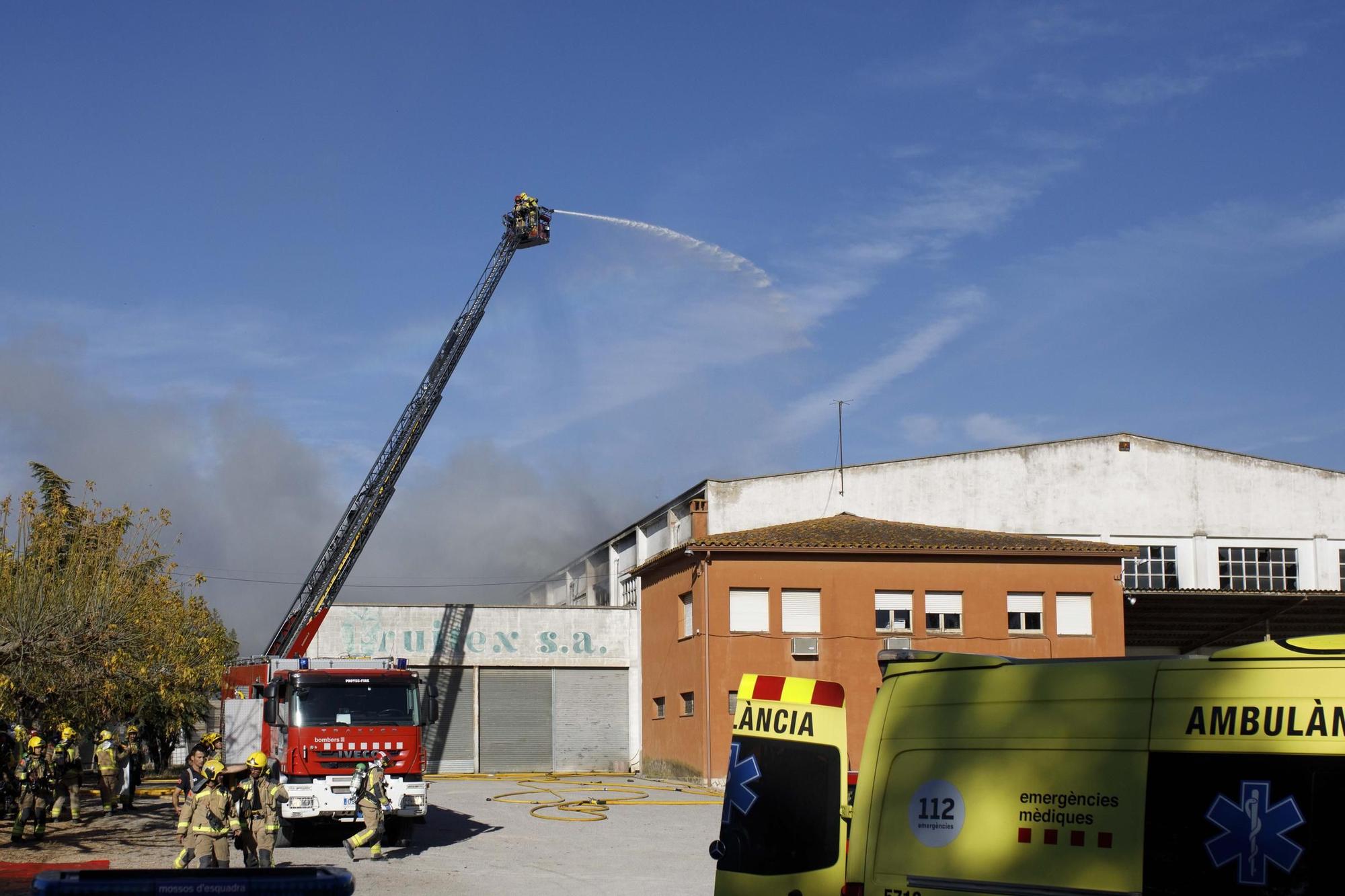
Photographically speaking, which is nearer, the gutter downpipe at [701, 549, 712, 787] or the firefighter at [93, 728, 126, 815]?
the firefighter at [93, 728, 126, 815]

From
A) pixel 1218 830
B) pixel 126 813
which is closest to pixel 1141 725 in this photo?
pixel 1218 830

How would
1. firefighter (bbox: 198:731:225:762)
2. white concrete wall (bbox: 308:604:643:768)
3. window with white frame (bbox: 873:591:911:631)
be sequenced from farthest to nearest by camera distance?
white concrete wall (bbox: 308:604:643:768)
window with white frame (bbox: 873:591:911:631)
firefighter (bbox: 198:731:225:762)

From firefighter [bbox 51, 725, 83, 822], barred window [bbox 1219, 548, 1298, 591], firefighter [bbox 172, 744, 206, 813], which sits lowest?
firefighter [bbox 51, 725, 83, 822]

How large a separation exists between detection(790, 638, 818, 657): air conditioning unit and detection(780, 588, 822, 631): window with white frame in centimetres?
37

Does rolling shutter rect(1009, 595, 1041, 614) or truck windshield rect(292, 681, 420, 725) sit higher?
rolling shutter rect(1009, 595, 1041, 614)

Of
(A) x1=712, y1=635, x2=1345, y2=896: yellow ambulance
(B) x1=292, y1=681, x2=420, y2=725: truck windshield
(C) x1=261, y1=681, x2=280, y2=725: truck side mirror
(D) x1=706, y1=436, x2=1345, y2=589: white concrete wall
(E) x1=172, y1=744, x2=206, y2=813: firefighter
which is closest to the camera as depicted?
(A) x1=712, y1=635, x2=1345, y2=896: yellow ambulance

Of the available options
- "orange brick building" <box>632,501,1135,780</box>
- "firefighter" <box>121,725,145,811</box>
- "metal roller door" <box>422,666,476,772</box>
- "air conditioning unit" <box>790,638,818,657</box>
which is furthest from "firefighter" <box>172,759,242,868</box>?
"metal roller door" <box>422,666,476,772</box>

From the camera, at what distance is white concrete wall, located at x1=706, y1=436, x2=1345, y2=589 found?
127 ft

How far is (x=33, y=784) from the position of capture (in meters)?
18.3

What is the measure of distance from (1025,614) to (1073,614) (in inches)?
51.3

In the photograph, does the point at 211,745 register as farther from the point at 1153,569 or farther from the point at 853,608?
the point at 1153,569

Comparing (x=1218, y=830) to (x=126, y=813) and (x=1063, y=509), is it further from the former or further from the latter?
(x=1063, y=509)

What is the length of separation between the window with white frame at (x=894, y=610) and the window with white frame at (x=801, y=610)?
5.01 feet

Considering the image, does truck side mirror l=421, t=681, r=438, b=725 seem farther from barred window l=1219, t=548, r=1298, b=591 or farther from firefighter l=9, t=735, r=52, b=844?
barred window l=1219, t=548, r=1298, b=591
